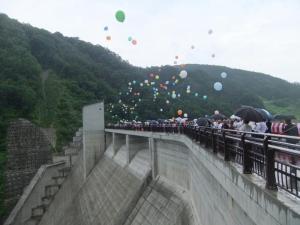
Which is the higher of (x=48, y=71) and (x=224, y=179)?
(x=48, y=71)

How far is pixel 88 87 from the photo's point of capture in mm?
85438

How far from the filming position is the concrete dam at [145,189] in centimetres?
492

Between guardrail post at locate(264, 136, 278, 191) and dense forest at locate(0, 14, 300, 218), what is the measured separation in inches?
1159

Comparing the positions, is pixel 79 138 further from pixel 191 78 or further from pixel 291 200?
pixel 291 200

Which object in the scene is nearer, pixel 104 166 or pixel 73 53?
pixel 104 166

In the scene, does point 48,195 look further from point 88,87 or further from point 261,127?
point 88,87

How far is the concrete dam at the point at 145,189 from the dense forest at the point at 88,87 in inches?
254

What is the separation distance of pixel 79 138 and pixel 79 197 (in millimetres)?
14357

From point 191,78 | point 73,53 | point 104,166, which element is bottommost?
point 104,166

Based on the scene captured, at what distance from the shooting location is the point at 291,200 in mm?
3562

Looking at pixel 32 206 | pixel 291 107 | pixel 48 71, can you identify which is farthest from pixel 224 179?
pixel 48 71

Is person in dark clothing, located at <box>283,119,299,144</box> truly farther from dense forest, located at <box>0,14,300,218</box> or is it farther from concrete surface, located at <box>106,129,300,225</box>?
dense forest, located at <box>0,14,300,218</box>

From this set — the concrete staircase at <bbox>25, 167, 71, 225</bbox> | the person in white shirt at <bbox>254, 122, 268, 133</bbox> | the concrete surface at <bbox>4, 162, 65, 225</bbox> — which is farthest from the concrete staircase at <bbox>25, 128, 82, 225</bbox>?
the person in white shirt at <bbox>254, 122, 268, 133</bbox>

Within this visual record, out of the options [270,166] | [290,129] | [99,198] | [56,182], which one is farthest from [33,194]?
[270,166]
